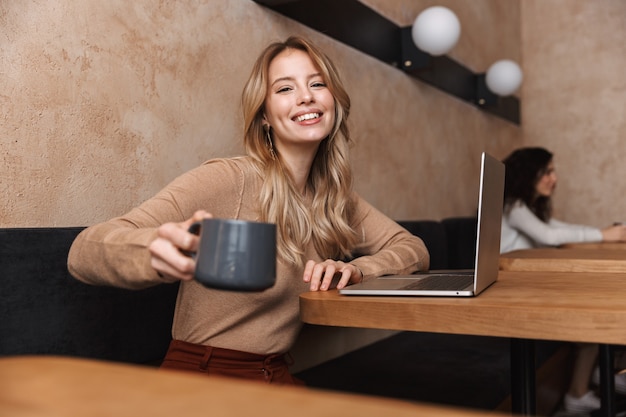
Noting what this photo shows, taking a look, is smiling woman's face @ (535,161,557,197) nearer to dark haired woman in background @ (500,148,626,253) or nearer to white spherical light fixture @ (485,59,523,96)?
dark haired woman in background @ (500,148,626,253)

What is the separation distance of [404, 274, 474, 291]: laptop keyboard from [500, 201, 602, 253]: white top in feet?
5.99

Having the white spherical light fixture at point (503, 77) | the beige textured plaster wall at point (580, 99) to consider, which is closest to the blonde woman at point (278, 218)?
the white spherical light fixture at point (503, 77)

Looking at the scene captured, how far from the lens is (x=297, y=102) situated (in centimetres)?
146

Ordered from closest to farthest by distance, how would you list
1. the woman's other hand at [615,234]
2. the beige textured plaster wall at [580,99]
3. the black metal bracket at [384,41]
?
the black metal bracket at [384,41], the woman's other hand at [615,234], the beige textured plaster wall at [580,99]

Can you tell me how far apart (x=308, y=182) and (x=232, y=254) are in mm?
870

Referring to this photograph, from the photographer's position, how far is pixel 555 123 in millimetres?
4848

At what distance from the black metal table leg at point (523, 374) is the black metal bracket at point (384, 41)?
1.22 metres

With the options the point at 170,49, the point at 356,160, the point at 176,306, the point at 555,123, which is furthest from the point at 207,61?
the point at 555,123

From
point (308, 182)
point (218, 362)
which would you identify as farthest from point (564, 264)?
point (218, 362)

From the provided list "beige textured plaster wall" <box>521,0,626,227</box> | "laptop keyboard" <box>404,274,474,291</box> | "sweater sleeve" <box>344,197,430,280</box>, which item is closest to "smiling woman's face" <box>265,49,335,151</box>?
"sweater sleeve" <box>344,197,430,280</box>

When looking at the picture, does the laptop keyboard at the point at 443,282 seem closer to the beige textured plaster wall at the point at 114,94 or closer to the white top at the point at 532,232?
the beige textured plaster wall at the point at 114,94

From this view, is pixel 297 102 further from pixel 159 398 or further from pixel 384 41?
pixel 384 41

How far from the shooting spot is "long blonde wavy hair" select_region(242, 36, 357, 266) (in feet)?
4.50

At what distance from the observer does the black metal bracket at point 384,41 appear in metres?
2.22
